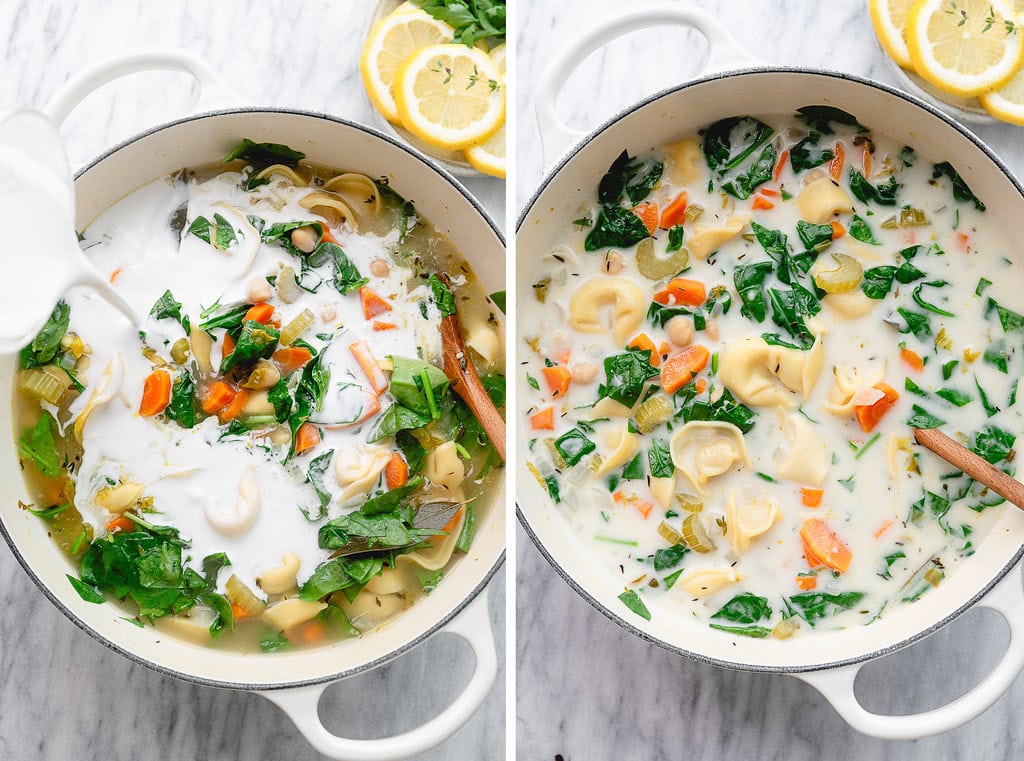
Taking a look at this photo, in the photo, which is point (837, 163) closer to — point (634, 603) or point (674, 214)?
point (674, 214)

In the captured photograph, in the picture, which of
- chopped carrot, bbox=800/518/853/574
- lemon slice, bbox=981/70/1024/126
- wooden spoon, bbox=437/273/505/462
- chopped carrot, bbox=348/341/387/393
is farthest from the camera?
lemon slice, bbox=981/70/1024/126

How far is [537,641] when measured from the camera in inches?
46.1

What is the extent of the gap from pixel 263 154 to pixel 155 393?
13.6 inches

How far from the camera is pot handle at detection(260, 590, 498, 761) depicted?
0.97 m

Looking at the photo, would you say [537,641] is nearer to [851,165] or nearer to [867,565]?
[867,565]

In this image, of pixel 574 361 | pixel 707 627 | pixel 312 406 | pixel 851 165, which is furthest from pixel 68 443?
pixel 851 165

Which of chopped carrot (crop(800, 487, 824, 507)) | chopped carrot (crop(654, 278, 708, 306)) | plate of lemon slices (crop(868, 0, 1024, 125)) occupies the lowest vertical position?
chopped carrot (crop(800, 487, 824, 507))

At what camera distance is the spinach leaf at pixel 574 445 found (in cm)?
96

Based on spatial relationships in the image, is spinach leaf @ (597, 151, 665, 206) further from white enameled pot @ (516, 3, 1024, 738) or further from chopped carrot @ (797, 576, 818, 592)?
chopped carrot @ (797, 576, 818, 592)

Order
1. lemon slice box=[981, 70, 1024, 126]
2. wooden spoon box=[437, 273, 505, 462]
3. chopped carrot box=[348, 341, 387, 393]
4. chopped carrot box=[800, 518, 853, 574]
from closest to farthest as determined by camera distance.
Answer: wooden spoon box=[437, 273, 505, 462]
chopped carrot box=[348, 341, 387, 393]
chopped carrot box=[800, 518, 853, 574]
lemon slice box=[981, 70, 1024, 126]

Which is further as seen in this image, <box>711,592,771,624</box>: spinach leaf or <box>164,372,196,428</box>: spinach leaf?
<box>711,592,771,624</box>: spinach leaf

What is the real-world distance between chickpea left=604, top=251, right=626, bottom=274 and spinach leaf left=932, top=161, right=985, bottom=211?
44cm

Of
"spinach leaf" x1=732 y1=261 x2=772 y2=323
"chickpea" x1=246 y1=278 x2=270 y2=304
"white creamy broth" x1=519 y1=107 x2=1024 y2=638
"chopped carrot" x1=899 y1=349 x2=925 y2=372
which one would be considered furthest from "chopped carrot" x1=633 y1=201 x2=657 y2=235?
"chickpea" x1=246 y1=278 x2=270 y2=304

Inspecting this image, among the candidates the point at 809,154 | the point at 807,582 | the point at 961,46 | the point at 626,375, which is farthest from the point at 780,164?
the point at 807,582
